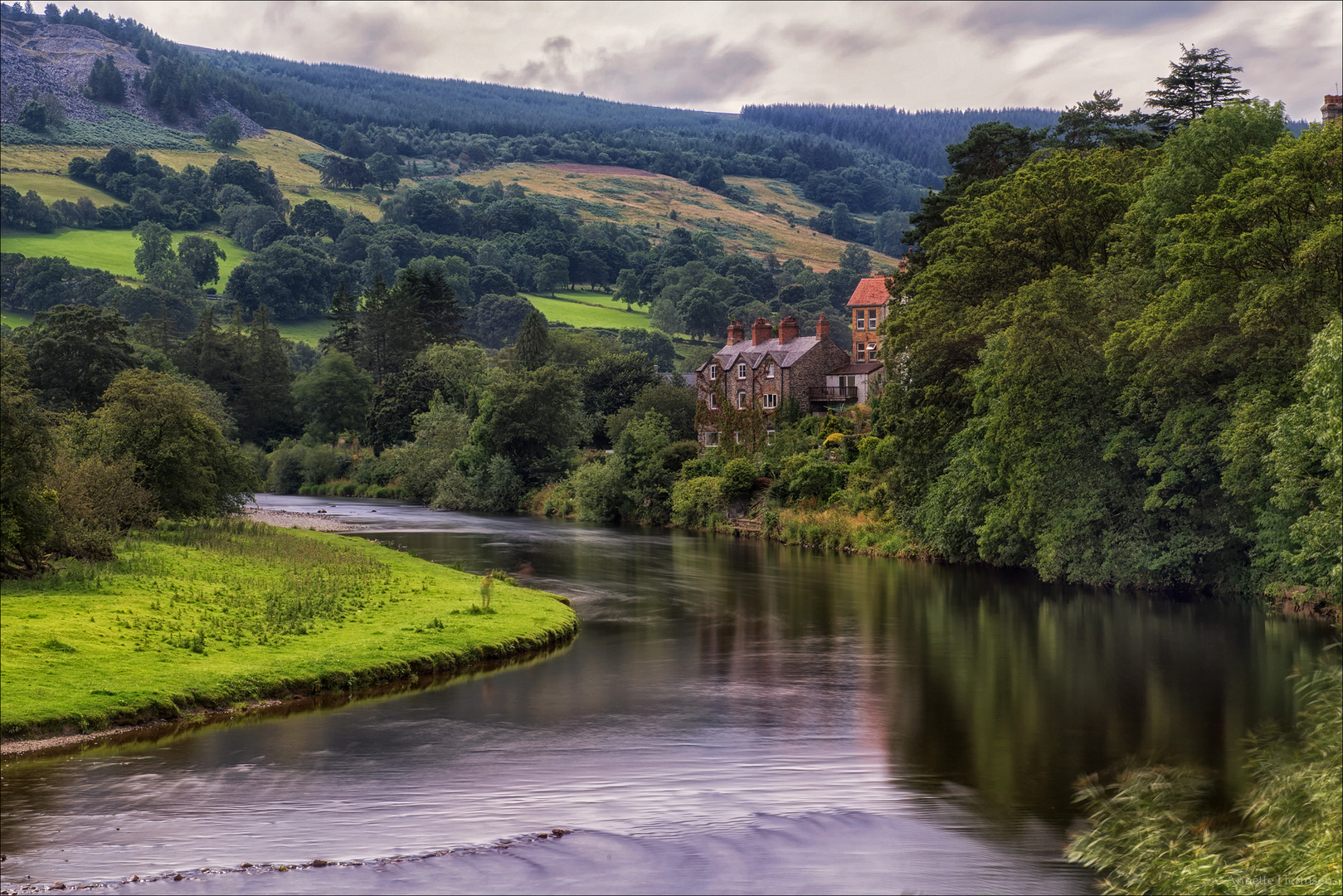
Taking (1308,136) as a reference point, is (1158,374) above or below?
below

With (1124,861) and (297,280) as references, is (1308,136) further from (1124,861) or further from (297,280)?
(297,280)

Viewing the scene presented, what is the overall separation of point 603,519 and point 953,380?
34.4 metres

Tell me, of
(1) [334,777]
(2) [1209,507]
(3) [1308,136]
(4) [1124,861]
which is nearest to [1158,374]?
(2) [1209,507]

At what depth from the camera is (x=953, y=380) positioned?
5888cm

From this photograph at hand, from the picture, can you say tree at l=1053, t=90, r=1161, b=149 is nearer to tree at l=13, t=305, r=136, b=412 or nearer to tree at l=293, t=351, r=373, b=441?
tree at l=13, t=305, r=136, b=412

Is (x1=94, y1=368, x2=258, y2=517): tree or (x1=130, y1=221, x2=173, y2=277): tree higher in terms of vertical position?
(x1=130, y1=221, x2=173, y2=277): tree

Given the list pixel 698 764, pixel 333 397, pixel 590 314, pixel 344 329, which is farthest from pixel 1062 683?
pixel 590 314

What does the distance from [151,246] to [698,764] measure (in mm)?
175979

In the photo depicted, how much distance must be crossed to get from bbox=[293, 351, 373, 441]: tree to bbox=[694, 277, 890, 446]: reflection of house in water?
47362 mm

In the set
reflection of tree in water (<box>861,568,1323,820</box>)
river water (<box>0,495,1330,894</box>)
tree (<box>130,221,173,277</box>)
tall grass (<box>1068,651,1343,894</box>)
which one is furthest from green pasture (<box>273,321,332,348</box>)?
tall grass (<box>1068,651,1343,894</box>)

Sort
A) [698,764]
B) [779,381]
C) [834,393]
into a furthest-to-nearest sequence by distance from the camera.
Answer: [834,393]
[779,381]
[698,764]

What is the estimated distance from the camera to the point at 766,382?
3561 inches

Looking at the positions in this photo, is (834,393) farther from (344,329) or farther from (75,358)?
(344,329)

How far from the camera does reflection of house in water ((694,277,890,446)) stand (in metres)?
88.8
